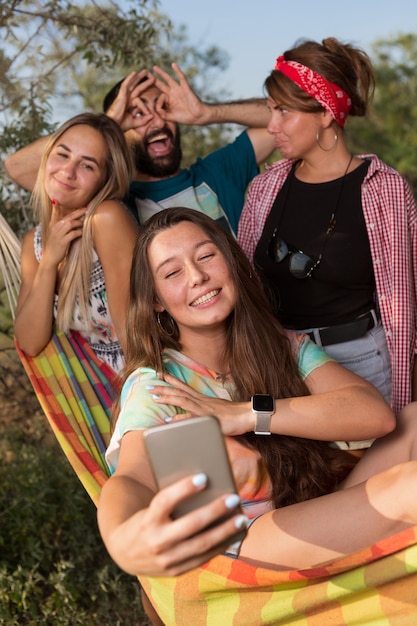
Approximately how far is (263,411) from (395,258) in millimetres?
855

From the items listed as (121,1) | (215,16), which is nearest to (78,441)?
(121,1)

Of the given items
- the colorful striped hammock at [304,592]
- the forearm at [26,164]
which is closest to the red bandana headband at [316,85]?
the forearm at [26,164]

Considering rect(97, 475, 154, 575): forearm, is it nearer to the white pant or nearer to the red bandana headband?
the white pant

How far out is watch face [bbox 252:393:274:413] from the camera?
1.91m

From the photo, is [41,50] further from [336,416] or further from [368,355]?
[336,416]

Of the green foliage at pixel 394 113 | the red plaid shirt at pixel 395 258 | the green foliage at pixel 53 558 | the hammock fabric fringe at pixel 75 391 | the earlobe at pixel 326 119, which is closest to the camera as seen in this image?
the hammock fabric fringe at pixel 75 391

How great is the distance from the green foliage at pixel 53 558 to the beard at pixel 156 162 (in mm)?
1240

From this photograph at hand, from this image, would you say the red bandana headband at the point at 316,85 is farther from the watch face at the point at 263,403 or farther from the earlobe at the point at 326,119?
the watch face at the point at 263,403

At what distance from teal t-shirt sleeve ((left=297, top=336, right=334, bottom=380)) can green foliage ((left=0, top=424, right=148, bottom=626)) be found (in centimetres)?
120

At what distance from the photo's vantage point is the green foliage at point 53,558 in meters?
2.86

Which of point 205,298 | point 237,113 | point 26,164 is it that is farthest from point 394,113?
point 205,298

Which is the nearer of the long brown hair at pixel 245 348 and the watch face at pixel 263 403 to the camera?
the watch face at pixel 263 403

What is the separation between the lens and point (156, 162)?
10.0 ft

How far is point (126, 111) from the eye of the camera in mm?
3107
